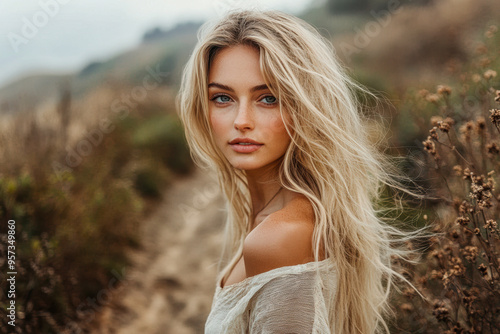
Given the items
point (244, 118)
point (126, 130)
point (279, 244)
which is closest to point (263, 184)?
point (244, 118)

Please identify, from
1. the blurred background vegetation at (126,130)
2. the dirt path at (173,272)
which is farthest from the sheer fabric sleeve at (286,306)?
the dirt path at (173,272)

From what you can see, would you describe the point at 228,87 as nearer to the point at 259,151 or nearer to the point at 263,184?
the point at 259,151

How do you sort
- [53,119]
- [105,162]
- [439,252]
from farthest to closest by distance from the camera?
[105,162] < [53,119] < [439,252]

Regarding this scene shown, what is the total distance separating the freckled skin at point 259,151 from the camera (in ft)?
5.26

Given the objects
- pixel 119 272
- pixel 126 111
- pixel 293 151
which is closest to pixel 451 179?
pixel 293 151

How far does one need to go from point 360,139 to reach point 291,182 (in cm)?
38

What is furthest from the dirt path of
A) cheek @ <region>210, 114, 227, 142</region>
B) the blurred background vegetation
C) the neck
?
cheek @ <region>210, 114, 227, 142</region>

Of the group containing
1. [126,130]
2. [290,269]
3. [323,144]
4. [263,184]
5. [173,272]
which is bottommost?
[173,272]

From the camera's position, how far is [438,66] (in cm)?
662

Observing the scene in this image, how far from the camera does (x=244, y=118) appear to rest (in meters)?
1.79

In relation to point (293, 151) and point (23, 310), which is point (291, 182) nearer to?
point (293, 151)

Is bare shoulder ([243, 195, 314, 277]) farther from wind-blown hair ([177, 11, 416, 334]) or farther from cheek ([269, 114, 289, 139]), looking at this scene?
cheek ([269, 114, 289, 139])

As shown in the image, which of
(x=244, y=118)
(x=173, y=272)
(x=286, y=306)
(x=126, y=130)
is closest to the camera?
(x=286, y=306)

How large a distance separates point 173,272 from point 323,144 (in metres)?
4.51
